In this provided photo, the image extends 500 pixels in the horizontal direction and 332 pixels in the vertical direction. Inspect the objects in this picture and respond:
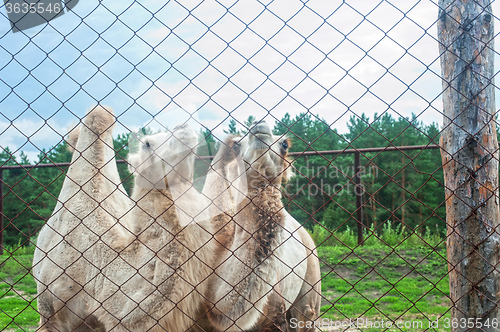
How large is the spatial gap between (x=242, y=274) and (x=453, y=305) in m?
1.22

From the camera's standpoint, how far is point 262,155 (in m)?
1.96

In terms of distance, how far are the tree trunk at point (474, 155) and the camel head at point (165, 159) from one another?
5.09 ft

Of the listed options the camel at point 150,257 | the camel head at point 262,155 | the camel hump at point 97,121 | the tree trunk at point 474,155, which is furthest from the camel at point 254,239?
the camel hump at point 97,121

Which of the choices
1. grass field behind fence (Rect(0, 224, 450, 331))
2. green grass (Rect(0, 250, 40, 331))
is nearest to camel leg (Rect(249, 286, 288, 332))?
grass field behind fence (Rect(0, 224, 450, 331))

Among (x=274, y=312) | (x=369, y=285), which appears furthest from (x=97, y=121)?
(x=369, y=285)

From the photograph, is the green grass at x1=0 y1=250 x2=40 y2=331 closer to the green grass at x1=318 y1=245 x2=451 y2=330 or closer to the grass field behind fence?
the grass field behind fence

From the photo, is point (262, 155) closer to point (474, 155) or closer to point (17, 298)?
point (474, 155)

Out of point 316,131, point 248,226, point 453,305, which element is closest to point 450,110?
point 453,305

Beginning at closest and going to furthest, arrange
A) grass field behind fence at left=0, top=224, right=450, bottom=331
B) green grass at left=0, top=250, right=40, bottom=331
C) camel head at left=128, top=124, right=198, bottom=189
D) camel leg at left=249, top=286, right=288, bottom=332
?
camel head at left=128, top=124, right=198, bottom=189, camel leg at left=249, top=286, right=288, bottom=332, green grass at left=0, top=250, right=40, bottom=331, grass field behind fence at left=0, top=224, right=450, bottom=331

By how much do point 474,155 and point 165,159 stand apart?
1.81 meters

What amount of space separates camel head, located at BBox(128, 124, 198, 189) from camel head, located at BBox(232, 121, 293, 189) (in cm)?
34

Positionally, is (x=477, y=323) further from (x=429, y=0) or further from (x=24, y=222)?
(x=24, y=222)

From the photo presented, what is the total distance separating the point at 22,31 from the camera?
1.98m

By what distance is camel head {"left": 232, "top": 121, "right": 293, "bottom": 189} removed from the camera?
6.50 ft
